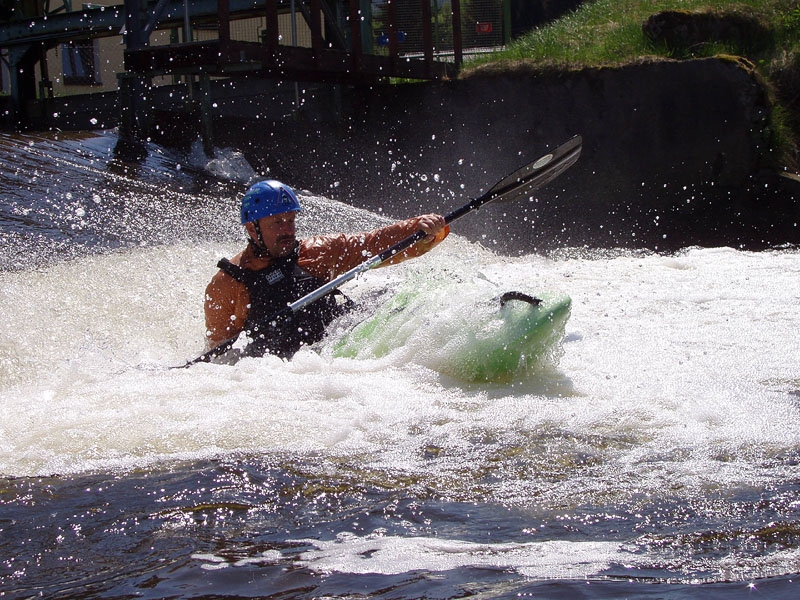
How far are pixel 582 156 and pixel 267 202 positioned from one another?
6441 millimetres

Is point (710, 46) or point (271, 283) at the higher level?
point (710, 46)

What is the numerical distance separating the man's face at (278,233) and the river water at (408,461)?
49 centimetres

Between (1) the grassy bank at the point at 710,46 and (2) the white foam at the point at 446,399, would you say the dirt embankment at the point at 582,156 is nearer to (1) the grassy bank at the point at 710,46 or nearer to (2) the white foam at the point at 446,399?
(1) the grassy bank at the point at 710,46

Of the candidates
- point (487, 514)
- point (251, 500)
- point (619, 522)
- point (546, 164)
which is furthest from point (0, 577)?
point (546, 164)

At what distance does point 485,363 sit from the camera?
167 inches

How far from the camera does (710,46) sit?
1075cm

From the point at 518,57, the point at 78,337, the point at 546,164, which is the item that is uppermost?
the point at 518,57

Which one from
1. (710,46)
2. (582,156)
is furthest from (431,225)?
(710,46)

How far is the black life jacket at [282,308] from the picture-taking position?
4.66 metres

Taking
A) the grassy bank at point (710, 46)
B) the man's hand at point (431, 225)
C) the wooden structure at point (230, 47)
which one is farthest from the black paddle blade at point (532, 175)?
the grassy bank at point (710, 46)

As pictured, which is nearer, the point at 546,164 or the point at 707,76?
the point at 546,164

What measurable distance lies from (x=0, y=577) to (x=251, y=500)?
73 centimetres

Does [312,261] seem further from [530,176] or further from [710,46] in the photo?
[710,46]

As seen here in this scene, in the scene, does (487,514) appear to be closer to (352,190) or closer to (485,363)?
(485,363)
